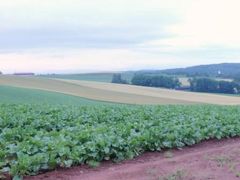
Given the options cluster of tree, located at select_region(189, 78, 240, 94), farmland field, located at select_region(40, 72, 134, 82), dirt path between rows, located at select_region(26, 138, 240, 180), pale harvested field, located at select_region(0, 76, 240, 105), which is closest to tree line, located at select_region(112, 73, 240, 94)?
cluster of tree, located at select_region(189, 78, 240, 94)

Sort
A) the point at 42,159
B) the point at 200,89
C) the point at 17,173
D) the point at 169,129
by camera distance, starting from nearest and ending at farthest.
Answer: the point at 17,173 < the point at 42,159 < the point at 169,129 < the point at 200,89

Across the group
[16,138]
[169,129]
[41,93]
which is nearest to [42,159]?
[16,138]

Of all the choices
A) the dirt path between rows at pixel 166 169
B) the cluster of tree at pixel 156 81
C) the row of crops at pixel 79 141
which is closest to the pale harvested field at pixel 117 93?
the cluster of tree at pixel 156 81

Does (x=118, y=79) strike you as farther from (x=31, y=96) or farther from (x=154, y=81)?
(x=31, y=96)

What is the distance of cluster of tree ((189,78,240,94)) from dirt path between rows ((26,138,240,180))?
43429 mm

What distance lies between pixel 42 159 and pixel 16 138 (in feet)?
8.66

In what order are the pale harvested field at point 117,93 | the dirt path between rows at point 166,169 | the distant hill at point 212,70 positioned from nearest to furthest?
1. the dirt path between rows at point 166,169
2. the pale harvested field at point 117,93
3. the distant hill at point 212,70

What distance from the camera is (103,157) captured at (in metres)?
7.21

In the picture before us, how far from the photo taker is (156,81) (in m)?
54.2

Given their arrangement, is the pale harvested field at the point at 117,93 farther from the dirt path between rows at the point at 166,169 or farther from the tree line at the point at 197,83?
the dirt path between rows at the point at 166,169

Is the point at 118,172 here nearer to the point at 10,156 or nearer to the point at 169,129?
the point at 10,156

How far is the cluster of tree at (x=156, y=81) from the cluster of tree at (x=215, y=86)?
2.15 m

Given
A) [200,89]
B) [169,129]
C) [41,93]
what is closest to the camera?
[169,129]

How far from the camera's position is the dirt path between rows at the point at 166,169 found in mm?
6129
